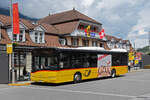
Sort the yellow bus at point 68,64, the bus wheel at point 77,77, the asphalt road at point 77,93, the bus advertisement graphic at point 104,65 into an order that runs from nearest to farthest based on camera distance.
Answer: the asphalt road at point 77,93 → the yellow bus at point 68,64 → the bus wheel at point 77,77 → the bus advertisement graphic at point 104,65

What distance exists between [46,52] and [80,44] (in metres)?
Result: 23.4

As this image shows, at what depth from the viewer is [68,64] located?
16.6 m

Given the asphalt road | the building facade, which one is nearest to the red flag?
the building facade

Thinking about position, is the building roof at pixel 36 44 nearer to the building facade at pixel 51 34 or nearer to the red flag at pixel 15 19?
the building facade at pixel 51 34

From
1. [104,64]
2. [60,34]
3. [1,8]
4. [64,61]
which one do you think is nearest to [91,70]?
[104,64]

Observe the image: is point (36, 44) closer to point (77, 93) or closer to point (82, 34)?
point (82, 34)

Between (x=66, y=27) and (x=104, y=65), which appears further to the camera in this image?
(x=66, y=27)

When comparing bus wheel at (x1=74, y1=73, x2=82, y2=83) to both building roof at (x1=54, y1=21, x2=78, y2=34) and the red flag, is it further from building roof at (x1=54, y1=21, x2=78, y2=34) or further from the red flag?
building roof at (x1=54, y1=21, x2=78, y2=34)

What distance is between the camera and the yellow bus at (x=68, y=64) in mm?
15641

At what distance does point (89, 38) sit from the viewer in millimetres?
40438

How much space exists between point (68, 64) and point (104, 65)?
551 centimetres

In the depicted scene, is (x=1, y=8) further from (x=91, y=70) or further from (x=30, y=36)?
(x=91, y=70)

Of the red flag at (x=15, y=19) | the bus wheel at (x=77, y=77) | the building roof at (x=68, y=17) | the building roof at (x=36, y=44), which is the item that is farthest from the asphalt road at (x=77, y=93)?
the building roof at (x=68, y=17)

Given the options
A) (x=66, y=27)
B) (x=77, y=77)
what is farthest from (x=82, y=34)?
(x=77, y=77)
